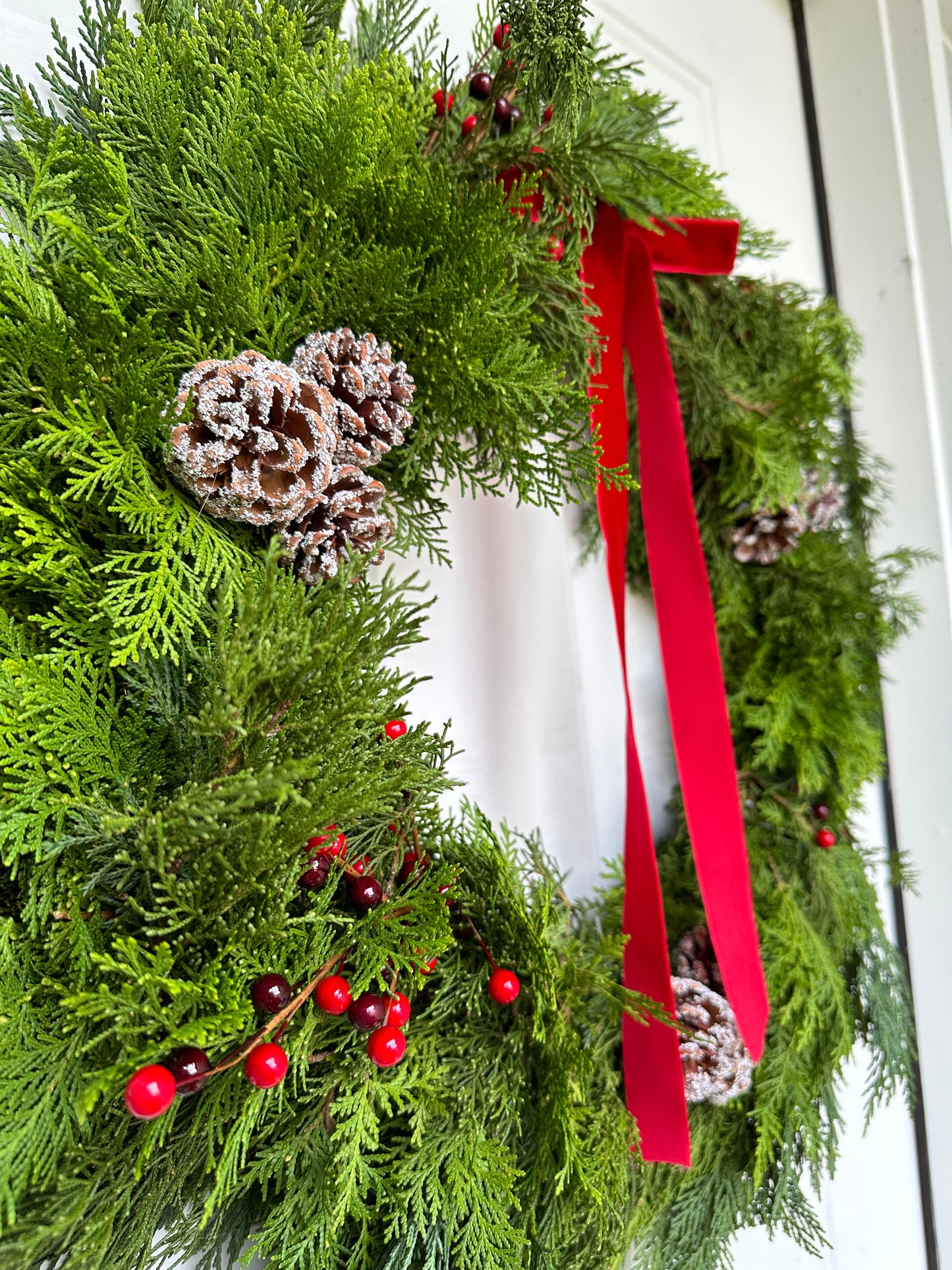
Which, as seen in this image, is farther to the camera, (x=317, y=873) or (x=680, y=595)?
(x=680, y=595)

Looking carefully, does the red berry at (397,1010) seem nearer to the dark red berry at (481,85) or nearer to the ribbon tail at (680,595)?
the ribbon tail at (680,595)

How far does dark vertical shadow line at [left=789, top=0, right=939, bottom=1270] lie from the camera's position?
1.11 metres

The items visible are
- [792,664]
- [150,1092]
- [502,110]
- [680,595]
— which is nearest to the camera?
[150,1092]

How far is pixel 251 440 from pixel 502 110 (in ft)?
1.11

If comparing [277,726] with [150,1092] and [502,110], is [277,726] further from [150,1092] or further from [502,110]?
[502,110]

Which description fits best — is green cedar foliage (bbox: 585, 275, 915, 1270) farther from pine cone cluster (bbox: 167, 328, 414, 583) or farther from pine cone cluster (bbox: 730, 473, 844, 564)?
pine cone cluster (bbox: 167, 328, 414, 583)

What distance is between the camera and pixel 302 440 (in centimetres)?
43

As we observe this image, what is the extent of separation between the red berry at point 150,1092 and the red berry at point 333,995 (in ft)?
0.31

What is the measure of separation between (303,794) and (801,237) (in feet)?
3.84

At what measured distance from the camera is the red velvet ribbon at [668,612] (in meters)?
0.64

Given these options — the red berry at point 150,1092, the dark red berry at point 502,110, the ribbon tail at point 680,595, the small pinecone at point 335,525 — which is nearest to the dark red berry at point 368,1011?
the red berry at point 150,1092

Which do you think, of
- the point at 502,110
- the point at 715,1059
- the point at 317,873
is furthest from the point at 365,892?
the point at 502,110

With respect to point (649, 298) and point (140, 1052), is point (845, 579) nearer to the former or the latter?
point (649, 298)

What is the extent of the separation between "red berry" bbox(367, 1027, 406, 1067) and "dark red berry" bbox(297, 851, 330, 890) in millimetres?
87
